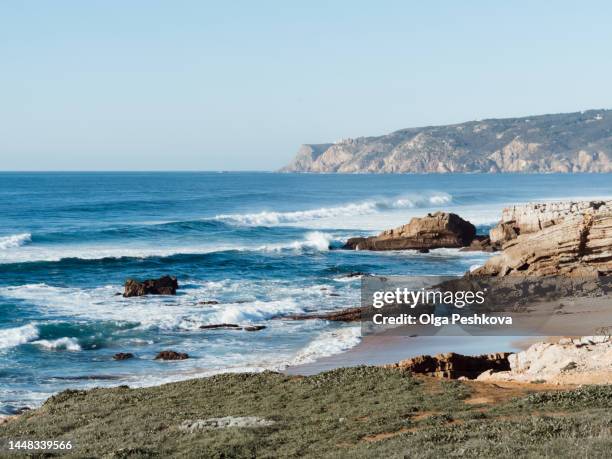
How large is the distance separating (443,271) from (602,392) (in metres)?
28.1

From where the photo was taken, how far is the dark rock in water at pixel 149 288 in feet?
117

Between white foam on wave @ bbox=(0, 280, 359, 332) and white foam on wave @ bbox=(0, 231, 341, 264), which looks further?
white foam on wave @ bbox=(0, 231, 341, 264)

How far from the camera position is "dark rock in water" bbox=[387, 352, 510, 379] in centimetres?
1855

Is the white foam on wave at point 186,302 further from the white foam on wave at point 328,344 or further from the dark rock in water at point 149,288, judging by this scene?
the white foam on wave at point 328,344

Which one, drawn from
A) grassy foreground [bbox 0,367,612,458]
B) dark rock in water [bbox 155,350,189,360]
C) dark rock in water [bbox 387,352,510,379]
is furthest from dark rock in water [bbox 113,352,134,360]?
dark rock in water [bbox 387,352,510,379]

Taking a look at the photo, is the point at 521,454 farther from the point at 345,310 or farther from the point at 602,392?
the point at 345,310

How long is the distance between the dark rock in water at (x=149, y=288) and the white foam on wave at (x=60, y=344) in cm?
876

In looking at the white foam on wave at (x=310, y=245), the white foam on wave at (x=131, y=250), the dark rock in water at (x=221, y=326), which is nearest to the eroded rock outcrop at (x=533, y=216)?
the white foam on wave at (x=310, y=245)

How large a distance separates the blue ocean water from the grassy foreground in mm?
4377

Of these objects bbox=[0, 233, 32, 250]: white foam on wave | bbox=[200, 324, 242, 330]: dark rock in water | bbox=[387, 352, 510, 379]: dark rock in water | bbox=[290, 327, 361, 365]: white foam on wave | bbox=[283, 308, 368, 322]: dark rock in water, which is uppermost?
bbox=[0, 233, 32, 250]: white foam on wave

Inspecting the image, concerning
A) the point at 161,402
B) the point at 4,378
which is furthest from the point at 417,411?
the point at 4,378

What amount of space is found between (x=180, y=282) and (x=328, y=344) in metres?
16.5

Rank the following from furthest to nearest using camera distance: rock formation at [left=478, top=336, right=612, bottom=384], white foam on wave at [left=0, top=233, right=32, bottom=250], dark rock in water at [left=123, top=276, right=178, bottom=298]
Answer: white foam on wave at [left=0, top=233, right=32, bottom=250]
dark rock in water at [left=123, top=276, right=178, bottom=298]
rock formation at [left=478, top=336, right=612, bottom=384]
